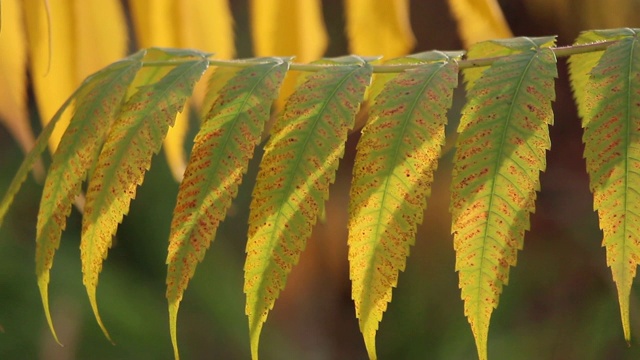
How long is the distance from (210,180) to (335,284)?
2027 millimetres

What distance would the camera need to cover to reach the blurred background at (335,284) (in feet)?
6.86

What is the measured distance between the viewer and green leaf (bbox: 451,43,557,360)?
1.13ft

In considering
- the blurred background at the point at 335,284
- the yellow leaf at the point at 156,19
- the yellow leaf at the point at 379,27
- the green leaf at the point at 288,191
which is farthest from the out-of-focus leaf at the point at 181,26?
the blurred background at the point at 335,284

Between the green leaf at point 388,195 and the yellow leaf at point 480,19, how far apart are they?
0.23 m

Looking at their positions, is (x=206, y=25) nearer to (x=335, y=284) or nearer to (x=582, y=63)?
(x=582, y=63)

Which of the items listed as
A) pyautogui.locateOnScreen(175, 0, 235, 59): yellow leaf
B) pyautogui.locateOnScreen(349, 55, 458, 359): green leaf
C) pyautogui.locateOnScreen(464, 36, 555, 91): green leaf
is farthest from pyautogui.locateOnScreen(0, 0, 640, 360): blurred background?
pyautogui.locateOnScreen(349, 55, 458, 359): green leaf

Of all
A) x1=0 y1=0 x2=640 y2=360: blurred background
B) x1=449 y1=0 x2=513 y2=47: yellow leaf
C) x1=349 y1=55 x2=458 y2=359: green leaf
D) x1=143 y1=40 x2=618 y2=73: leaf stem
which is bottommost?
x1=0 y1=0 x2=640 y2=360: blurred background

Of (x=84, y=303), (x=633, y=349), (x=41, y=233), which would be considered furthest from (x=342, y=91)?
(x=633, y=349)

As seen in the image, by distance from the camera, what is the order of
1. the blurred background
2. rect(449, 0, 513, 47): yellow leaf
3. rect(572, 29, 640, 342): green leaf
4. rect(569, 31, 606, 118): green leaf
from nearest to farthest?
rect(572, 29, 640, 342): green leaf < rect(569, 31, 606, 118): green leaf < rect(449, 0, 513, 47): yellow leaf < the blurred background

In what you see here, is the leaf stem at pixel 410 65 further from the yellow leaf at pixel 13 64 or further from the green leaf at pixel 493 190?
the yellow leaf at pixel 13 64

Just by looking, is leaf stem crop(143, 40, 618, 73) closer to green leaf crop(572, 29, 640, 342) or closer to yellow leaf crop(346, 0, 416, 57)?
green leaf crop(572, 29, 640, 342)

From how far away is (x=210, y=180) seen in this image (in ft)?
1.22

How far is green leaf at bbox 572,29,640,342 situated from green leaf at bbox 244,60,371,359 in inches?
4.4

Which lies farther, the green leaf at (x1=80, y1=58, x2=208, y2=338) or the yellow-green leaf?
the yellow-green leaf
